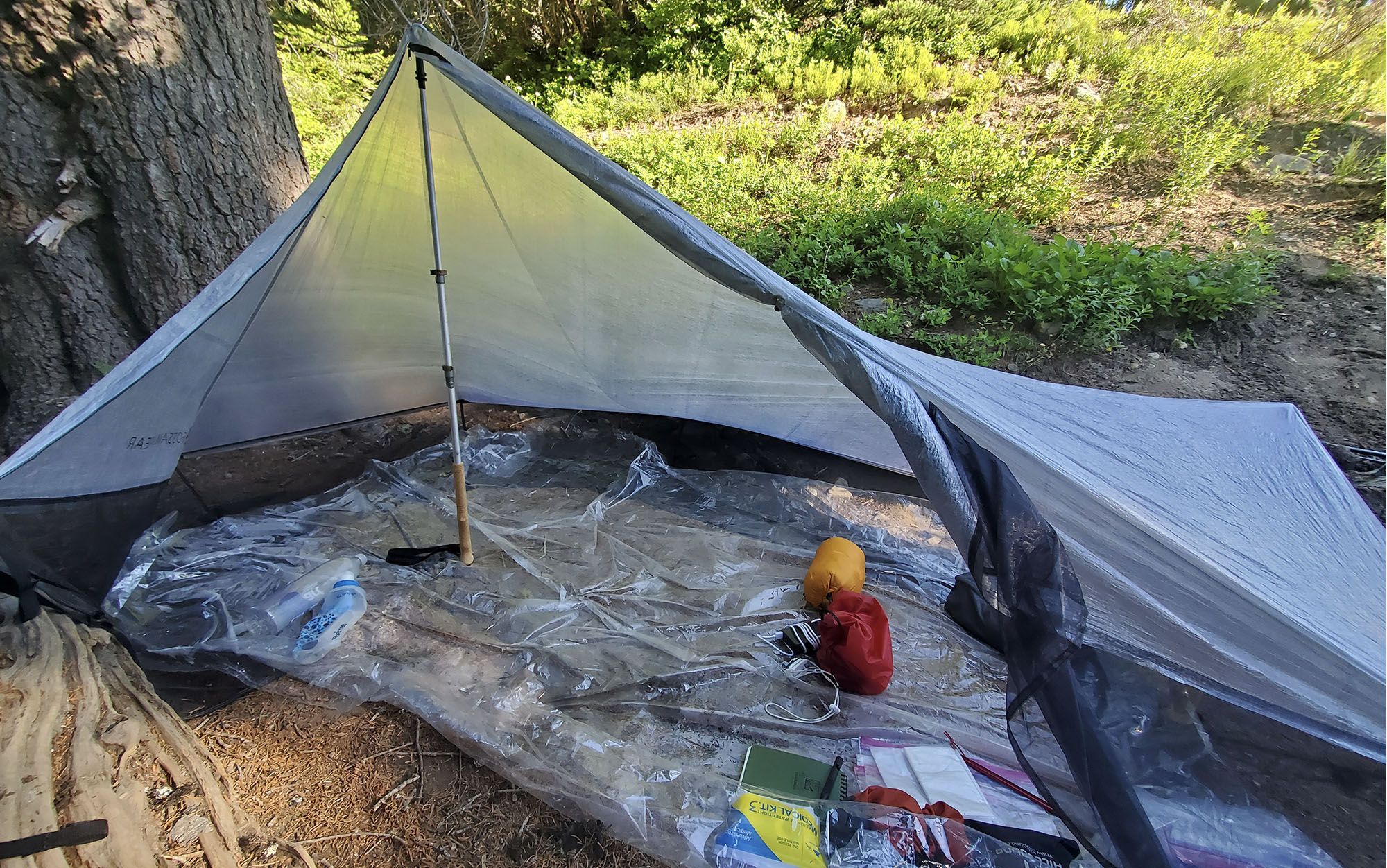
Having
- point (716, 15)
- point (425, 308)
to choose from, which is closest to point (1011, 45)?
point (716, 15)

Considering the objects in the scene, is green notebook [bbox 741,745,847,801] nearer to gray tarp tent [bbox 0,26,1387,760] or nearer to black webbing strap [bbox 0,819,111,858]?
gray tarp tent [bbox 0,26,1387,760]

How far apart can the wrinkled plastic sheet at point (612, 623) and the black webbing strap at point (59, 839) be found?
574 mm

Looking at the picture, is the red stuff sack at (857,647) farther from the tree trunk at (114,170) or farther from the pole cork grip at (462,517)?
the tree trunk at (114,170)

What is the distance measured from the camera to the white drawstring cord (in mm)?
1866

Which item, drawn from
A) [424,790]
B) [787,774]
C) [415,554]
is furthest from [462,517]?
[787,774]

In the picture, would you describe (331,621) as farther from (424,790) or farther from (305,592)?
(424,790)

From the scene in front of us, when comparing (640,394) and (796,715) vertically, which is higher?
(640,394)

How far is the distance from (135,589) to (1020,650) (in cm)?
265

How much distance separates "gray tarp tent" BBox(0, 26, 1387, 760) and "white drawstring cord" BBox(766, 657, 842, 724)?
0.72 meters

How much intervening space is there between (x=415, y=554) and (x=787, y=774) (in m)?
1.57

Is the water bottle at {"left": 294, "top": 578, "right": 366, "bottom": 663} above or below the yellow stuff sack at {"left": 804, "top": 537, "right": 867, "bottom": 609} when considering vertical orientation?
below

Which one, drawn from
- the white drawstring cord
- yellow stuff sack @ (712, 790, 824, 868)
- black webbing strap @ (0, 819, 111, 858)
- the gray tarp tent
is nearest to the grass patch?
the gray tarp tent

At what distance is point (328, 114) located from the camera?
25.5ft

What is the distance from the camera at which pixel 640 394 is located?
3162 mm
